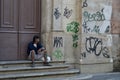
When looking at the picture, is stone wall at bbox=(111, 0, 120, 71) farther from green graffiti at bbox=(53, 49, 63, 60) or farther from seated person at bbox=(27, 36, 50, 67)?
seated person at bbox=(27, 36, 50, 67)

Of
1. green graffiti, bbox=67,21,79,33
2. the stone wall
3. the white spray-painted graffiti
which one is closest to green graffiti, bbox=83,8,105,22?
green graffiti, bbox=67,21,79,33

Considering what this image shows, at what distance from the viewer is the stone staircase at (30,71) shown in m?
9.64

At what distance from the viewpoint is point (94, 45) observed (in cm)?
1164

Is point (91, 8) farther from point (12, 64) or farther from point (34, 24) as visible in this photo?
point (12, 64)

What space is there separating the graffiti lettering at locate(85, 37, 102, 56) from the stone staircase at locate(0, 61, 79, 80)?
101 centimetres

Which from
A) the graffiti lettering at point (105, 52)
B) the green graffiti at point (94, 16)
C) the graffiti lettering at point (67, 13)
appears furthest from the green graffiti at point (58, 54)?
the graffiti lettering at point (105, 52)

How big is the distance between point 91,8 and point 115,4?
1.27 meters

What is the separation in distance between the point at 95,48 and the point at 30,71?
2.76 m

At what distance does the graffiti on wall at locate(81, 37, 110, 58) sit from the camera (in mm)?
11461

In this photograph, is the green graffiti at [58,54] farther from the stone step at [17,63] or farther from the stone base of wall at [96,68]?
the stone base of wall at [96,68]

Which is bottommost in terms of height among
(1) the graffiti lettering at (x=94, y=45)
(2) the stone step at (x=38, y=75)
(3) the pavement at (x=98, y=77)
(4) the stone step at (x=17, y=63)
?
(3) the pavement at (x=98, y=77)

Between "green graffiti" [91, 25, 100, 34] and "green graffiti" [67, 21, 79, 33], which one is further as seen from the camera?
"green graffiti" [91, 25, 100, 34]

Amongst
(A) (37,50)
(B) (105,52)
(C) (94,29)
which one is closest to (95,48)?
(B) (105,52)

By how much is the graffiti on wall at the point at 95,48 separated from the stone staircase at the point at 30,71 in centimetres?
95
